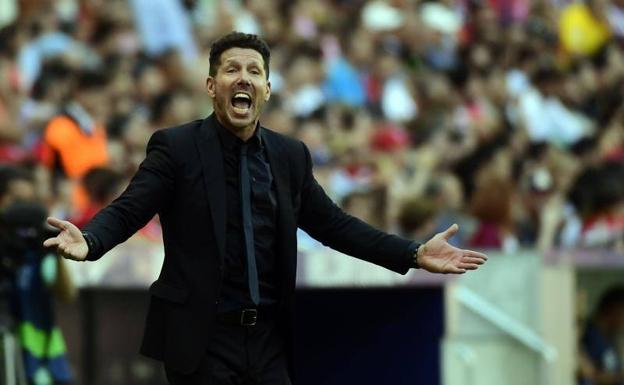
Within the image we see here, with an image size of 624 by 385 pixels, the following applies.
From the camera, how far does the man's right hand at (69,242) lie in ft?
18.5

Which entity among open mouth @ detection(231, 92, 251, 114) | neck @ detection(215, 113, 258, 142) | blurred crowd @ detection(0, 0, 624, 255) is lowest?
neck @ detection(215, 113, 258, 142)

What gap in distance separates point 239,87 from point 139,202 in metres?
0.58

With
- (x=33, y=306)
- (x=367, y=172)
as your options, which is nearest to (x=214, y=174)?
(x=33, y=306)

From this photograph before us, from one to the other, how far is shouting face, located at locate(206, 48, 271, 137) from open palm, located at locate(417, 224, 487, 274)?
2.74ft

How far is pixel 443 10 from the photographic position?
18531mm

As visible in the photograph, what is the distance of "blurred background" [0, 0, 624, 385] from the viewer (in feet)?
33.0

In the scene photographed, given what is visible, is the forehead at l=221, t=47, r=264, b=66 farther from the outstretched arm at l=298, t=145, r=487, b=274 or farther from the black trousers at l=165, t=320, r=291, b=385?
the black trousers at l=165, t=320, r=291, b=385

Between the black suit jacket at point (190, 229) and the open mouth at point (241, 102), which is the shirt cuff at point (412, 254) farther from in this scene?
the open mouth at point (241, 102)

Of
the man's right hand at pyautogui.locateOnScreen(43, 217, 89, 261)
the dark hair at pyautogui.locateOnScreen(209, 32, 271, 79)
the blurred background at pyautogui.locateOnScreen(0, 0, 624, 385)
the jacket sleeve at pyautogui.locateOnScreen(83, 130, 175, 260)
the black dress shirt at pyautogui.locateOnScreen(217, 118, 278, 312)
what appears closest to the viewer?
the man's right hand at pyautogui.locateOnScreen(43, 217, 89, 261)

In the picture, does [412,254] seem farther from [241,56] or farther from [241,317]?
[241,56]

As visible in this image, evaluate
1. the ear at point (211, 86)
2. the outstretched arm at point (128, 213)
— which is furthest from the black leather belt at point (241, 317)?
the ear at point (211, 86)

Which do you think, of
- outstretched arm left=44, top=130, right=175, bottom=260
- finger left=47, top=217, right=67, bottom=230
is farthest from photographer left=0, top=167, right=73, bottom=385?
finger left=47, top=217, right=67, bottom=230

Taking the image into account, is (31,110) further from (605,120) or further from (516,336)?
(605,120)

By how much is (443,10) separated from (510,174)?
14.0 ft
